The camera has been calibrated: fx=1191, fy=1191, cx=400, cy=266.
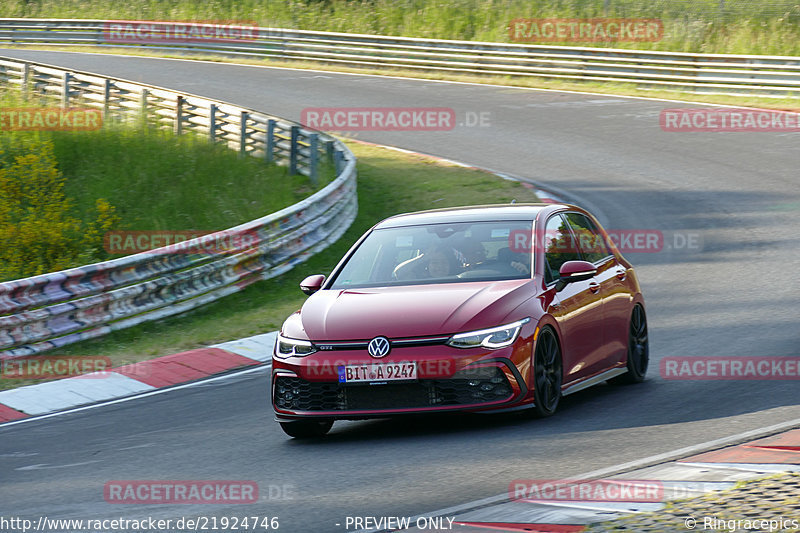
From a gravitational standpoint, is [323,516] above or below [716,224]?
above

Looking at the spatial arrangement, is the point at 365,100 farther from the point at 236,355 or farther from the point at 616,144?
the point at 236,355

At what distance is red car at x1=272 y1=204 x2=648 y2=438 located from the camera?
759 cm

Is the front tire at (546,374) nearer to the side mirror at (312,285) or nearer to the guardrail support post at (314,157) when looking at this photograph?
Result: the side mirror at (312,285)

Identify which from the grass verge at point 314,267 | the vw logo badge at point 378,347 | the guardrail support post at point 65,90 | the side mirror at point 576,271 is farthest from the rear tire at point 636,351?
the guardrail support post at point 65,90

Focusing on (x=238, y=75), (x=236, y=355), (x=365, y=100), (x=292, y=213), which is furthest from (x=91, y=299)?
(x=238, y=75)

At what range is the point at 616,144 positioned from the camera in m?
24.0

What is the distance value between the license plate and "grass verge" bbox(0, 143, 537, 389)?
15.4ft

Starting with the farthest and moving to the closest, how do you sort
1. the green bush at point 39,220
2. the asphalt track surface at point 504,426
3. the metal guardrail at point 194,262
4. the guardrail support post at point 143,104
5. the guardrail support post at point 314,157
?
the guardrail support post at point 143,104, the guardrail support post at point 314,157, the green bush at point 39,220, the metal guardrail at point 194,262, the asphalt track surface at point 504,426

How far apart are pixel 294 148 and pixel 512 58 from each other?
14.3m

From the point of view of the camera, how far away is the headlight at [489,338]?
7.58 metres

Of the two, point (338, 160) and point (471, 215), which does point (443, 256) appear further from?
point (338, 160)

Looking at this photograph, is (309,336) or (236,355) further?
(236,355)

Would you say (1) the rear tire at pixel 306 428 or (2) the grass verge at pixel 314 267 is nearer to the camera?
(1) the rear tire at pixel 306 428

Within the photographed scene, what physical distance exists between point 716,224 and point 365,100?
15.0 m
